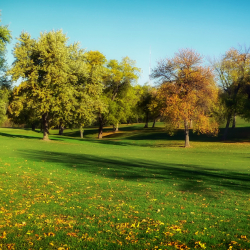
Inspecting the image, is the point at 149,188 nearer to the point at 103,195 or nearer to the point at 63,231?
the point at 103,195

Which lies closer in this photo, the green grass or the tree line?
the green grass

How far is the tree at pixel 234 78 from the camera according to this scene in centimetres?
4416

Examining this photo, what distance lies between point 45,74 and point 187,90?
1819 cm

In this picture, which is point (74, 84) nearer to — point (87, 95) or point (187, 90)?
point (87, 95)

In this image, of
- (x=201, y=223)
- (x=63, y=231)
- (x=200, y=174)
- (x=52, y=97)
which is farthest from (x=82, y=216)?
(x=52, y=97)

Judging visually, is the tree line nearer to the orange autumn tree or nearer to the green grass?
the orange autumn tree

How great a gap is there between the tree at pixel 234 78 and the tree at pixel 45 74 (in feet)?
73.1

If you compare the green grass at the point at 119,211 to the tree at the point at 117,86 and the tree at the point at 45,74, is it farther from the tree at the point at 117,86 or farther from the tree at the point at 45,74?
the tree at the point at 117,86

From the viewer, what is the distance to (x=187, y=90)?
36750mm

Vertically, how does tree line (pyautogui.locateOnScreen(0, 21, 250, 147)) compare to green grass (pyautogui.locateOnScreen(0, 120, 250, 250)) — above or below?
above

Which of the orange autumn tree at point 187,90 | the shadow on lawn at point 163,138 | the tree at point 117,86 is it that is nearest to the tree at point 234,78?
the shadow on lawn at point 163,138

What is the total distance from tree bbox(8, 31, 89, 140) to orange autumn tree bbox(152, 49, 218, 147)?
11.5 meters

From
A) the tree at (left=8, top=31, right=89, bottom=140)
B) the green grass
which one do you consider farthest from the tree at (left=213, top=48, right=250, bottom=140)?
the green grass

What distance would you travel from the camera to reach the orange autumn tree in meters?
35.8
